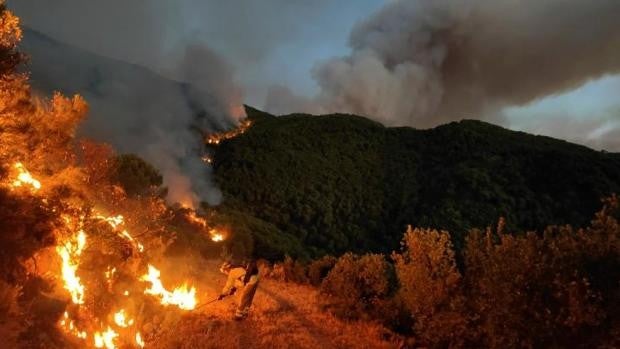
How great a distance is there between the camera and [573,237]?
31.7 feet

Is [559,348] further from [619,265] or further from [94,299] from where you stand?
[94,299]

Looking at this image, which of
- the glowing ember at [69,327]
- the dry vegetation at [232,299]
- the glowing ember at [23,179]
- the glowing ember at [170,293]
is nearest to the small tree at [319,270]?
the dry vegetation at [232,299]

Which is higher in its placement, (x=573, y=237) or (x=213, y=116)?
(x=213, y=116)

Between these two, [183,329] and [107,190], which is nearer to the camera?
[183,329]

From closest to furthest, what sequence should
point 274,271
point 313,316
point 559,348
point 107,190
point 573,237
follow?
point 559,348, point 573,237, point 313,316, point 107,190, point 274,271

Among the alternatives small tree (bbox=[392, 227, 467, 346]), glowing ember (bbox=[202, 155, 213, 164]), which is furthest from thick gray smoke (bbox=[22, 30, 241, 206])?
small tree (bbox=[392, 227, 467, 346])

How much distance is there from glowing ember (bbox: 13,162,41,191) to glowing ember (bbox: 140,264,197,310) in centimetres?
376

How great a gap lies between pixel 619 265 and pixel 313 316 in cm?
926

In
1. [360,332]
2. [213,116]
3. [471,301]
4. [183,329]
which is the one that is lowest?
[183,329]

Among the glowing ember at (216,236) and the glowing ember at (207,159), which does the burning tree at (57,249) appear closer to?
the glowing ember at (216,236)

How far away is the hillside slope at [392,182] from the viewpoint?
5450cm

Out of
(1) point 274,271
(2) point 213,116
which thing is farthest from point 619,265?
(2) point 213,116

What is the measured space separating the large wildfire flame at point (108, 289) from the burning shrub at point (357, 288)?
5.27 meters

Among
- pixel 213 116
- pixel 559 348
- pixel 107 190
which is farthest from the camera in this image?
pixel 213 116
